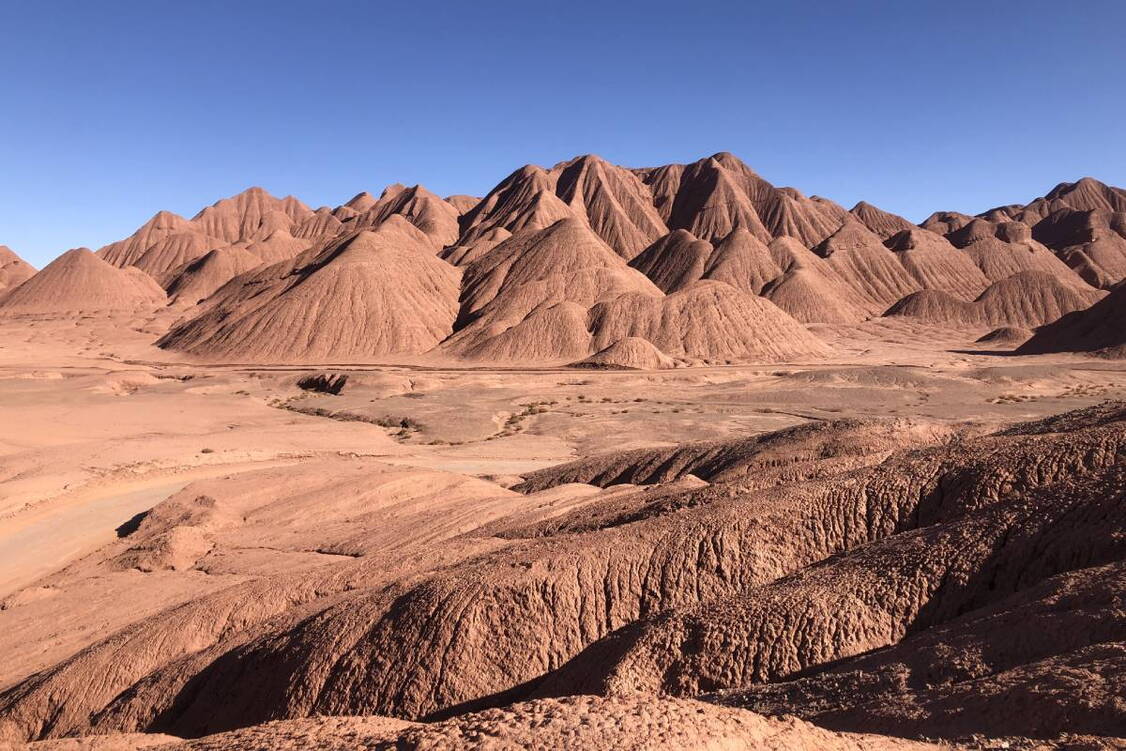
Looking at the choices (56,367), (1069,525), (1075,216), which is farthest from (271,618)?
(1075,216)

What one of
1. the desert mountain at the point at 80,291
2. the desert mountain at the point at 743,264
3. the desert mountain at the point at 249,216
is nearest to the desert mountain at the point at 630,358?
the desert mountain at the point at 743,264

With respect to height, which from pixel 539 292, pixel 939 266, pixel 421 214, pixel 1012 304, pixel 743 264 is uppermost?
pixel 421 214

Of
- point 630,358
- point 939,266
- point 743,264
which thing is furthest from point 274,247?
point 939,266

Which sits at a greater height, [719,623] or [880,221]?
[880,221]

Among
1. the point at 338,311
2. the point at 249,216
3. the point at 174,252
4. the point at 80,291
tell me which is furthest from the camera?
the point at 249,216

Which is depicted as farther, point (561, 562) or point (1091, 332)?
point (1091, 332)

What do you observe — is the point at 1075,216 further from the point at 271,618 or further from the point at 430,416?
the point at 271,618

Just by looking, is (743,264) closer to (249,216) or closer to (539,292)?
(539,292)
